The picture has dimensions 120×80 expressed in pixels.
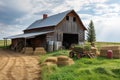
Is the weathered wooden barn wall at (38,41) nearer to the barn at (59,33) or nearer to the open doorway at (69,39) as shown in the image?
the barn at (59,33)

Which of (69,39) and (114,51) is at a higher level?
(69,39)

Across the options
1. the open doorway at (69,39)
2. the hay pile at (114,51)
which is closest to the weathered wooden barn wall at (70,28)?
the open doorway at (69,39)

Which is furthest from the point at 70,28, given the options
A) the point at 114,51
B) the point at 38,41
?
the point at 114,51

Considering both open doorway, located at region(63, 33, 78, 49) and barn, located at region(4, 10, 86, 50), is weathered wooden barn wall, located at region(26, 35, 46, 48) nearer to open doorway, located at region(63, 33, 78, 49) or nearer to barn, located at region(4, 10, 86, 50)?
barn, located at region(4, 10, 86, 50)

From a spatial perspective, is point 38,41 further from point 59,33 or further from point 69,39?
point 69,39

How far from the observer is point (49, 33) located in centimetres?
3350

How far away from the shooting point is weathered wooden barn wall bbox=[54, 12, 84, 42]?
1368 inches

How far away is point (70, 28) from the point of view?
36469mm

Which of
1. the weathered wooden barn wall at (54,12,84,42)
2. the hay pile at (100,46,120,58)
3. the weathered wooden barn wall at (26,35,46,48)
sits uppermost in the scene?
the weathered wooden barn wall at (54,12,84,42)

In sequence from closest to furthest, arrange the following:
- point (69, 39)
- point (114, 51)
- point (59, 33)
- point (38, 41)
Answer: point (114, 51) → point (59, 33) → point (38, 41) → point (69, 39)

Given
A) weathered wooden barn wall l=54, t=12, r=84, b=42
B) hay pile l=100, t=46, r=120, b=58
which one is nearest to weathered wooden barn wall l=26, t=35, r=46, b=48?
weathered wooden barn wall l=54, t=12, r=84, b=42

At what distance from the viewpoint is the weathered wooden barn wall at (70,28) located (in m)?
34.7

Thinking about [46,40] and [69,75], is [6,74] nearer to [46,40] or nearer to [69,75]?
[69,75]

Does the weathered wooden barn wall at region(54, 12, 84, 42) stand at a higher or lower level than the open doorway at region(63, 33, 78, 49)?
higher
